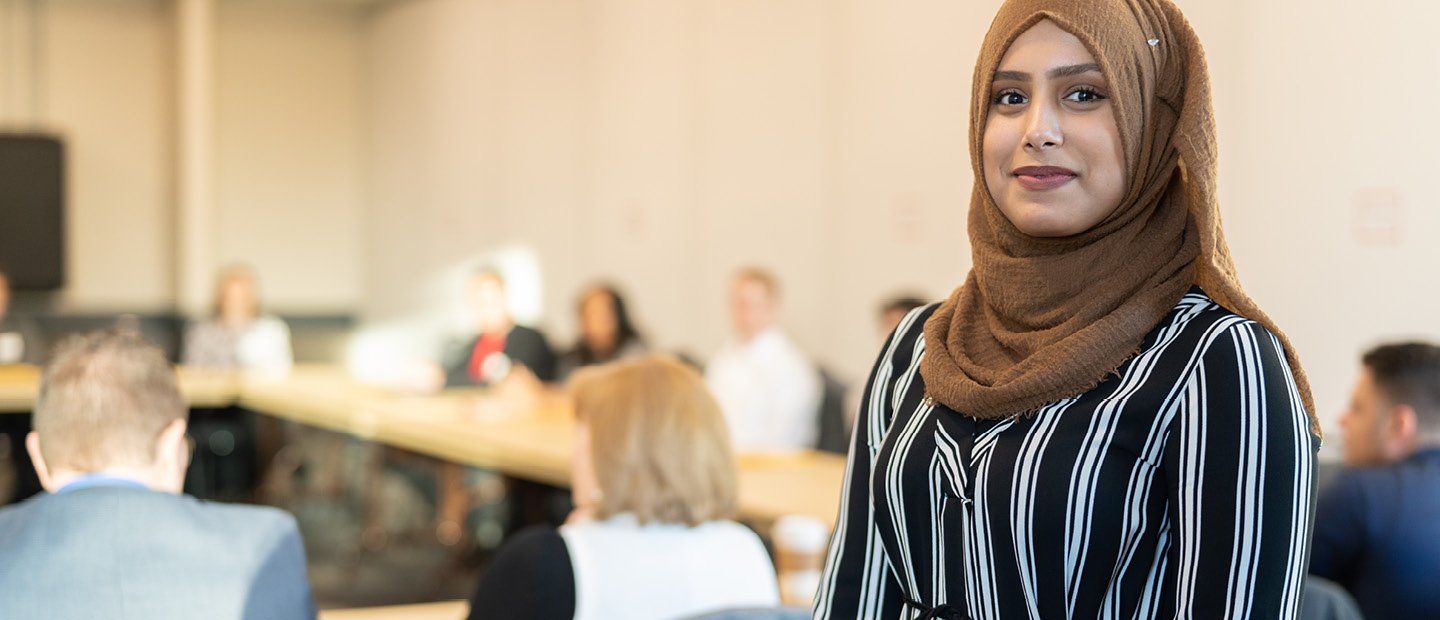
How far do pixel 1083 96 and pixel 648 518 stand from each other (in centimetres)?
145

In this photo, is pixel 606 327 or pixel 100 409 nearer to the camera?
pixel 100 409

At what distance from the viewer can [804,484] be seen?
174 inches

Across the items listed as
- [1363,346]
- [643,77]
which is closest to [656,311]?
[643,77]

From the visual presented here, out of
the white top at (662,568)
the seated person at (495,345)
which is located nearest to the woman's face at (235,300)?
the seated person at (495,345)

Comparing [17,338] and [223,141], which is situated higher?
[223,141]

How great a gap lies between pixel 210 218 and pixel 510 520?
6.17m

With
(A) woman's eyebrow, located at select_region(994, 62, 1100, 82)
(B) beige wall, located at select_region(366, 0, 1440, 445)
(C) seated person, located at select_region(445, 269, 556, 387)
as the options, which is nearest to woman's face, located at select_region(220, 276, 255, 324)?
(C) seated person, located at select_region(445, 269, 556, 387)

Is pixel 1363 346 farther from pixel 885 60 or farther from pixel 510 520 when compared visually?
pixel 510 520

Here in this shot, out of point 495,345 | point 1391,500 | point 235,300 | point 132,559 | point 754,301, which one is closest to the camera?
point 132,559

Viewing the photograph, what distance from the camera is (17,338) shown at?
874 centimetres

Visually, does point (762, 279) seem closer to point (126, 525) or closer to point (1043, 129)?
point (126, 525)

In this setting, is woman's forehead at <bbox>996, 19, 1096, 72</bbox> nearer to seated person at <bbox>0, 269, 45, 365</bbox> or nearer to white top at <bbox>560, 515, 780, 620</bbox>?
white top at <bbox>560, 515, 780, 620</bbox>

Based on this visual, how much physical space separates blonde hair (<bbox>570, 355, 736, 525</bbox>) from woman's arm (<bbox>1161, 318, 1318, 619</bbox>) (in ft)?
4.74

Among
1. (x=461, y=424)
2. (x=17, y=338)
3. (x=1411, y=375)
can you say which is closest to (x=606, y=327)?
(x=461, y=424)
